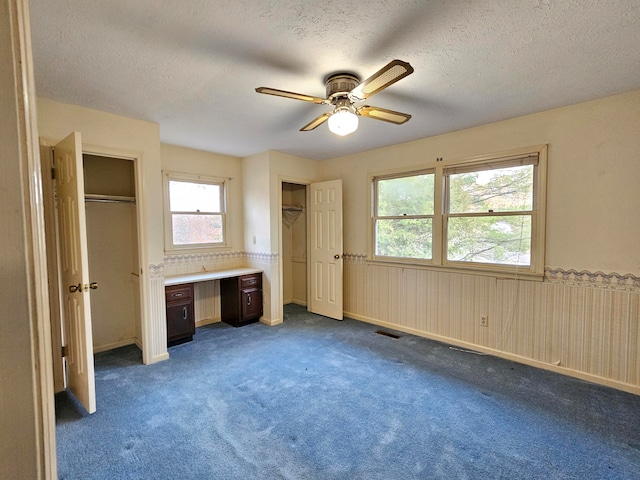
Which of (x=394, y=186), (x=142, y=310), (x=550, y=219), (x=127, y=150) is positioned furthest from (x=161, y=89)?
(x=550, y=219)

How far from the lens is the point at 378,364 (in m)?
3.02

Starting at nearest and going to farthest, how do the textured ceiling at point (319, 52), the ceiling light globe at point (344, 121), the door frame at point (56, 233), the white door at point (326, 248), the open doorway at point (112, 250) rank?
1. the textured ceiling at point (319, 52)
2. the ceiling light globe at point (344, 121)
3. the door frame at point (56, 233)
4. the open doorway at point (112, 250)
5. the white door at point (326, 248)

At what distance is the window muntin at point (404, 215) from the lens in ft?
12.3

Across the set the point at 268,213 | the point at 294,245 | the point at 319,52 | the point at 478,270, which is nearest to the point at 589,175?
the point at 478,270

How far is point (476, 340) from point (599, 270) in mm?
1303

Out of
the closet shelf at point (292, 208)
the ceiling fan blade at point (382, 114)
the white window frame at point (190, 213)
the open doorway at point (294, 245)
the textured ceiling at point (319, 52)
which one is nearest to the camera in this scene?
the textured ceiling at point (319, 52)

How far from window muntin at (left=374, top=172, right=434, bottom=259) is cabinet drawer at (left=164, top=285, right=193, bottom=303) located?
8.12ft

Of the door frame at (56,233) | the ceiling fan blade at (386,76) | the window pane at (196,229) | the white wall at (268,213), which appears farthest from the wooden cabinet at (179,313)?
the ceiling fan blade at (386,76)

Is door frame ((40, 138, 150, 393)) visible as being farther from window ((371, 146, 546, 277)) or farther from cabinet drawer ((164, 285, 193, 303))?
window ((371, 146, 546, 277))

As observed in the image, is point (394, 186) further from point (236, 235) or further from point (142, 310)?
point (142, 310)

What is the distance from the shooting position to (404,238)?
3975 mm

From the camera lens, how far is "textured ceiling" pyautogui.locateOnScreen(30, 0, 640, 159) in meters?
1.54

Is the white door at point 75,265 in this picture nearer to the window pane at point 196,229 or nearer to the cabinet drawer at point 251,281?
the window pane at point 196,229

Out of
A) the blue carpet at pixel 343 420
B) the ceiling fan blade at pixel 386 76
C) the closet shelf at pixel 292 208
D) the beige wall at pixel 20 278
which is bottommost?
the blue carpet at pixel 343 420
